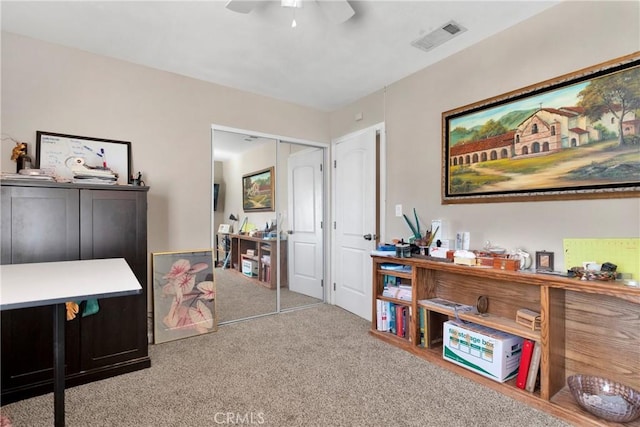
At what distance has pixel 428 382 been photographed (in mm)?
2227

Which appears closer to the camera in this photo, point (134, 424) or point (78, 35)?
point (134, 424)

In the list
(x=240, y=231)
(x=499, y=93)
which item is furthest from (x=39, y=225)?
(x=499, y=93)

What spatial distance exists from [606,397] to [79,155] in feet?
13.5

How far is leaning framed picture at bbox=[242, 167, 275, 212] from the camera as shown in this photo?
368 cm

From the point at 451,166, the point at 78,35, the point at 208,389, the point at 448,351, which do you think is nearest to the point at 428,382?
the point at 448,351

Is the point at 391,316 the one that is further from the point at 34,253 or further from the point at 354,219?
the point at 34,253

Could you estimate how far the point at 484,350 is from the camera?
2.22 metres

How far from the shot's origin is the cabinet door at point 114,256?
231 centimetres

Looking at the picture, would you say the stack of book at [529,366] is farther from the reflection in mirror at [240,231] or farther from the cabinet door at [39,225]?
the cabinet door at [39,225]

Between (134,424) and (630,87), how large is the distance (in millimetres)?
3466

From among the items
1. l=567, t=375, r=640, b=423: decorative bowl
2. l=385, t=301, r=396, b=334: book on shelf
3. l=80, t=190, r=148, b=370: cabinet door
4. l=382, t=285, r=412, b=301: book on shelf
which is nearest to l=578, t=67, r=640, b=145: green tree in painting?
l=567, t=375, r=640, b=423: decorative bowl

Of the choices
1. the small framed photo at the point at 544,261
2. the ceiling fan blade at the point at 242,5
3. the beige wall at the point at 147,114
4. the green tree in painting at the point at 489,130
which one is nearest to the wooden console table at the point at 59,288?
the beige wall at the point at 147,114

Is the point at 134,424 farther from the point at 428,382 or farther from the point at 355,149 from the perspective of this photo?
the point at 355,149

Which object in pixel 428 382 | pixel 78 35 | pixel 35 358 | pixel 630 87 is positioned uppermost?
pixel 78 35
